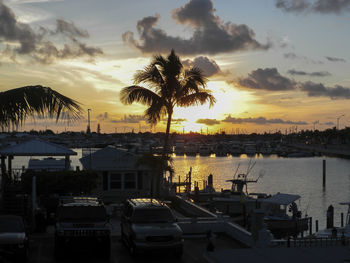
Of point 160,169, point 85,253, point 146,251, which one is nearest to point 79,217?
point 85,253

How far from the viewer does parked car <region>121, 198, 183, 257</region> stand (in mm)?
15984

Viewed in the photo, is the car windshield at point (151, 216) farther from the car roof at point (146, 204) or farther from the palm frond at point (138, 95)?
the palm frond at point (138, 95)

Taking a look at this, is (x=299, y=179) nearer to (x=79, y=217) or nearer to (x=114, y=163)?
(x=114, y=163)

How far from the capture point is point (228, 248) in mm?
19047

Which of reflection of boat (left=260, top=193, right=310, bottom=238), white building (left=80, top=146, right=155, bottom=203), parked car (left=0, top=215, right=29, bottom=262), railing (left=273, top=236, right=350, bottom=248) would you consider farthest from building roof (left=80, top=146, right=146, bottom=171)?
parked car (left=0, top=215, right=29, bottom=262)

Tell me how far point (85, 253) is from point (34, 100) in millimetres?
8568

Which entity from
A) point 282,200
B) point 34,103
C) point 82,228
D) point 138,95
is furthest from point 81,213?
point 282,200

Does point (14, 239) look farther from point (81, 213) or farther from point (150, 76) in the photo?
point (150, 76)

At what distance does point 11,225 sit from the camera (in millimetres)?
16016

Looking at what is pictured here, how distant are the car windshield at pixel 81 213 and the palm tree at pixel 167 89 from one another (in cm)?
1167

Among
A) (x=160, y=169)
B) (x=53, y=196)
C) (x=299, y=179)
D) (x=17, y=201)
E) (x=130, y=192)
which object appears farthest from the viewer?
(x=299, y=179)

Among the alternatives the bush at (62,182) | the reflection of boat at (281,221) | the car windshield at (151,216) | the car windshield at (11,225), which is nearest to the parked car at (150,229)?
the car windshield at (151,216)

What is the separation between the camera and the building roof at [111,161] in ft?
109

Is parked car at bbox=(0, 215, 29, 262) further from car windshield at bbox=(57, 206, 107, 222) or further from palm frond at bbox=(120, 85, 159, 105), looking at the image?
palm frond at bbox=(120, 85, 159, 105)
